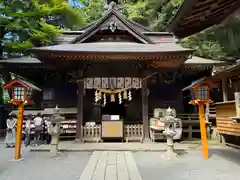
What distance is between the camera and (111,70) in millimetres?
10883

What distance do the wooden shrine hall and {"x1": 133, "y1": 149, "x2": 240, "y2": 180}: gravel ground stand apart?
10.2 ft

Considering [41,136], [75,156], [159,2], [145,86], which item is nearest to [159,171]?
[75,156]

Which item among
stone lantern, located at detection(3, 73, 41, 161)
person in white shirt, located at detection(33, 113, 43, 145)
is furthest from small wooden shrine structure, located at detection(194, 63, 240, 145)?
person in white shirt, located at detection(33, 113, 43, 145)

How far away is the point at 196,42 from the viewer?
15961 mm

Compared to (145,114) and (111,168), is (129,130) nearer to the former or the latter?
(145,114)

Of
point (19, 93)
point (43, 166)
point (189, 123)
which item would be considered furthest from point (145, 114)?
point (19, 93)

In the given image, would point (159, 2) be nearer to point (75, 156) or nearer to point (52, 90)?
point (52, 90)

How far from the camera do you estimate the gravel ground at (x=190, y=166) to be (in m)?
5.41

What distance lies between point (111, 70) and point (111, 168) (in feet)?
19.7

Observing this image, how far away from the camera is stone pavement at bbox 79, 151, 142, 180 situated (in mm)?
5098

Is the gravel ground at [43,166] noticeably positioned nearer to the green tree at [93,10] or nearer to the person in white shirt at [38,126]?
the person in white shirt at [38,126]

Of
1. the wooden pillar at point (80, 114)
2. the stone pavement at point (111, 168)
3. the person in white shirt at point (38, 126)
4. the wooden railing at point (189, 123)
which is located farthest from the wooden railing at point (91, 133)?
the wooden railing at point (189, 123)

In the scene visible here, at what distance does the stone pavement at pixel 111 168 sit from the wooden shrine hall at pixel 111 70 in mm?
3183

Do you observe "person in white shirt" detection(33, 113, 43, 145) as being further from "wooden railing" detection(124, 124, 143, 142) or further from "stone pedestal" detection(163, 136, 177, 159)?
"stone pedestal" detection(163, 136, 177, 159)
